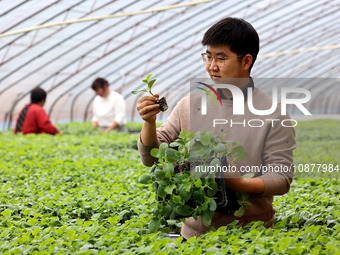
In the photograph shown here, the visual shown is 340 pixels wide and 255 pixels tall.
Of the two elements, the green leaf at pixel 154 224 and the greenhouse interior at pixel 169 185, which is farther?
the green leaf at pixel 154 224

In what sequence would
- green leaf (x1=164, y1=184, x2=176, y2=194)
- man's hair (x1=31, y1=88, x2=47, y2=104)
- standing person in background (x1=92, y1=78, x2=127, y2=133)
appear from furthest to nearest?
standing person in background (x1=92, y1=78, x2=127, y2=133) < man's hair (x1=31, y1=88, x2=47, y2=104) < green leaf (x1=164, y1=184, x2=176, y2=194)

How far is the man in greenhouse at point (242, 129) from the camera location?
2.16 m

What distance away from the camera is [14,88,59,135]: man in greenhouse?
799 cm

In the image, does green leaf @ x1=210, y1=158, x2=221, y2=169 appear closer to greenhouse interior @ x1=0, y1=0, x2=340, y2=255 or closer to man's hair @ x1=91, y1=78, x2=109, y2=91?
greenhouse interior @ x1=0, y1=0, x2=340, y2=255

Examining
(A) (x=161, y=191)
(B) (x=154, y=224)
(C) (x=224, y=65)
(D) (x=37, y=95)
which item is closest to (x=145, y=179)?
(A) (x=161, y=191)

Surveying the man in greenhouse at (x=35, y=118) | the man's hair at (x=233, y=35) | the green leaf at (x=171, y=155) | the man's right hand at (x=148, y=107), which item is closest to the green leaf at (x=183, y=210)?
the green leaf at (x=171, y=155)

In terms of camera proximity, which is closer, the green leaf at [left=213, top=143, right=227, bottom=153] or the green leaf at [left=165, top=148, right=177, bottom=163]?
the green leaf at [left=213, top=143, right=227, bottom=153]

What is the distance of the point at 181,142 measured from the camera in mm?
2189

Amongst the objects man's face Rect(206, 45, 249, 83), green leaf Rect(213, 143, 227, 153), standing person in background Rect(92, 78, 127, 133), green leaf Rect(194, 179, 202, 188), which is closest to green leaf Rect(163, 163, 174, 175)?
green leaf Rect(194, 179, 202, 188)

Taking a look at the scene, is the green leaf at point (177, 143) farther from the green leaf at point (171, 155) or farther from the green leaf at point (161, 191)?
the green leaf at point (161, 191)

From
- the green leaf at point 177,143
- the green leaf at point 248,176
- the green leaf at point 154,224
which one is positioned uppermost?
the green leaf at point 177,143

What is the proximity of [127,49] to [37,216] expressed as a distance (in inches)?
479

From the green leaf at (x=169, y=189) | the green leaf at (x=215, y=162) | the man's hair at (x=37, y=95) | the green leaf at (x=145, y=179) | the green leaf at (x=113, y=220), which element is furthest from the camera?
the man's hair at (x=37, y=95)

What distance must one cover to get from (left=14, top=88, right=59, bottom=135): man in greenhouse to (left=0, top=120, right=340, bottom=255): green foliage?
260 centimetres
